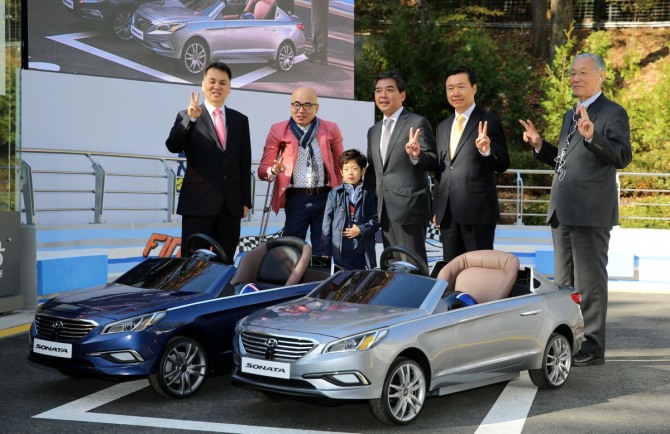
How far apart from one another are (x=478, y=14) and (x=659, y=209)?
1580 cm

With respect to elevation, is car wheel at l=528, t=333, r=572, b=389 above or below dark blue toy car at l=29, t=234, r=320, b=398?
below

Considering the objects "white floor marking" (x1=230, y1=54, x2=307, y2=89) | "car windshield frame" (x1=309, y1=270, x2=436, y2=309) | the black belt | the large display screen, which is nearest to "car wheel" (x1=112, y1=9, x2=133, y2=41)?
the large display screen

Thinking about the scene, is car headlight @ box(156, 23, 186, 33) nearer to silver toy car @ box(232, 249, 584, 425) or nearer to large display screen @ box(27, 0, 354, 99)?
large display screen @ box(27, 0, 354, 99)

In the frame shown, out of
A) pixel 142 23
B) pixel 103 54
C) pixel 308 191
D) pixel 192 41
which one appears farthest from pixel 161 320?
pixel 192 41

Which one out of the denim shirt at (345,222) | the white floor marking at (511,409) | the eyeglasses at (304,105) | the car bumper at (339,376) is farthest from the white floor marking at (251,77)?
the car bumper at (339,376)

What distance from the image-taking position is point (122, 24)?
18.3 meters

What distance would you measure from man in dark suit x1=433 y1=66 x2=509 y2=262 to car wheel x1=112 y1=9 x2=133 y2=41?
10447 mm

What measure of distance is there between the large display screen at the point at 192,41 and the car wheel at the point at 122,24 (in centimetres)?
2

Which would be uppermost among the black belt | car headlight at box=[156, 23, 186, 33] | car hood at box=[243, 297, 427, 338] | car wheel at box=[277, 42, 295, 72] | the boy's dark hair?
car headlight at box=[156, 23, 186, 33]

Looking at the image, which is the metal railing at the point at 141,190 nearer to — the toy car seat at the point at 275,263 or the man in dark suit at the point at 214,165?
the man in dark suit at the point at 214,165

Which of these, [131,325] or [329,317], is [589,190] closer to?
[329,317]

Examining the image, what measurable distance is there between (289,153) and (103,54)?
929cm

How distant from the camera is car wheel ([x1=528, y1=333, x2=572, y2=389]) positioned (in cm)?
795

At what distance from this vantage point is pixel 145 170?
1841cm
